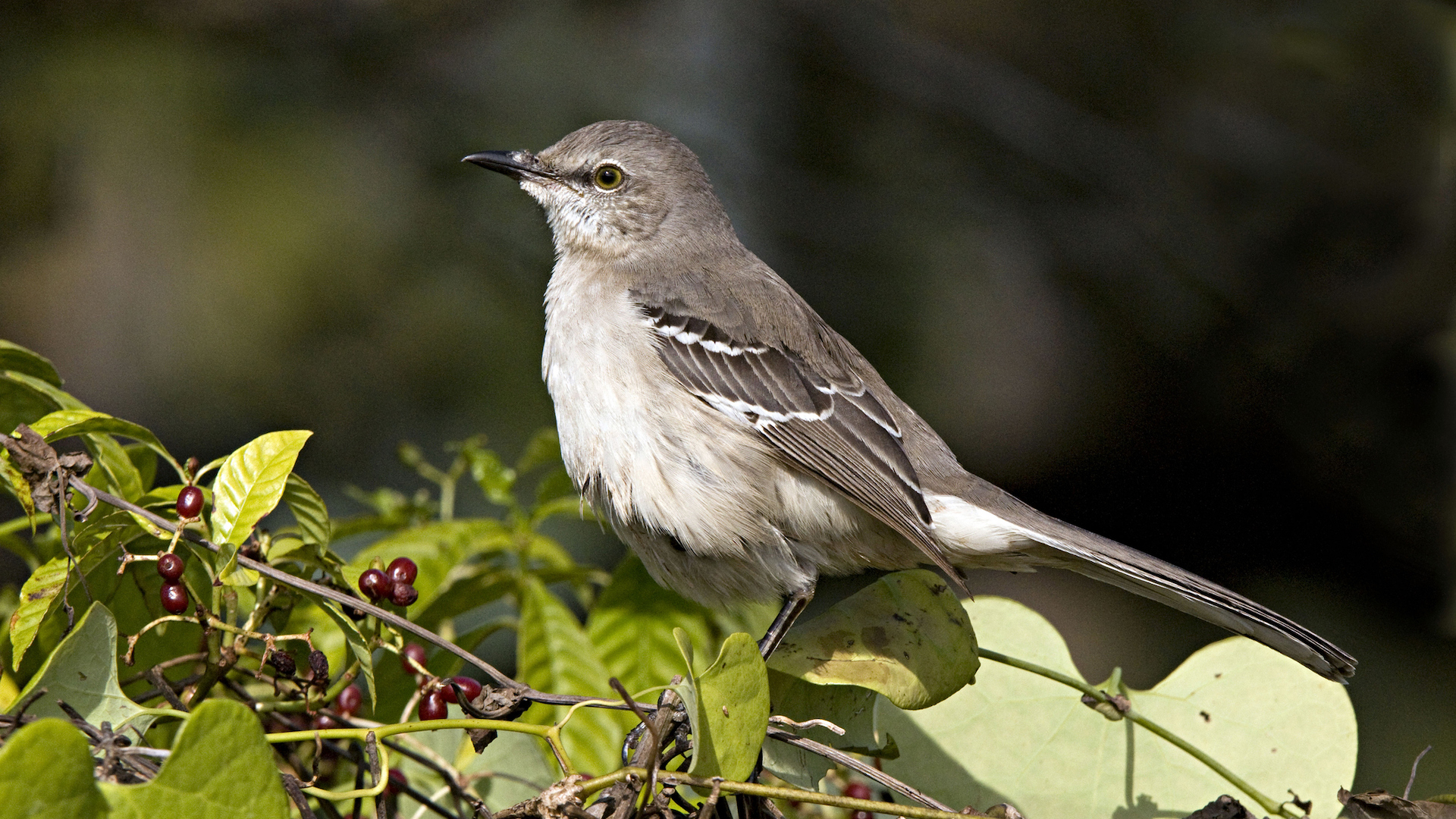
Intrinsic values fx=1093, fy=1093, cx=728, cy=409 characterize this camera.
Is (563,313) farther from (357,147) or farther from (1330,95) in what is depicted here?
(1330,95)

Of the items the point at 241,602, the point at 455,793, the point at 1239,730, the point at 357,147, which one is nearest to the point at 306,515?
the point at 241,602

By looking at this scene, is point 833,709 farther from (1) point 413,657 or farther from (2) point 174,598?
(2) point 174,598

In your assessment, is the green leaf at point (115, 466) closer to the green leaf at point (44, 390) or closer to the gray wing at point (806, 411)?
the green leaf at point (44, 390)

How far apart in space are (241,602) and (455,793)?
2.06 ft

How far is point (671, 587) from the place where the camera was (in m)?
3.27

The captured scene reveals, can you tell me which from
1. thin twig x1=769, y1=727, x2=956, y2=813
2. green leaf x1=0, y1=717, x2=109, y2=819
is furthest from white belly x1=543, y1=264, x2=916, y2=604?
green leaf x1=0, y1=717, x2=109, y2=819

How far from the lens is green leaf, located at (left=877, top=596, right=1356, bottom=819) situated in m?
2.55

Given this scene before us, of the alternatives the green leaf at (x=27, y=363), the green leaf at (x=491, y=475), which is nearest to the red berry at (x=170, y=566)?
the green leaf at (x=27, y=363)

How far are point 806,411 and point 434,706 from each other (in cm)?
170

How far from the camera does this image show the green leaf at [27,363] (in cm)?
225

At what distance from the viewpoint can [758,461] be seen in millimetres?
3379

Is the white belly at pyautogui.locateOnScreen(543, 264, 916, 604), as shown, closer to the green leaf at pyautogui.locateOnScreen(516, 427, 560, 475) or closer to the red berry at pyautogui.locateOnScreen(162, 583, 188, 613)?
the green leaf at pyautogui.locateOnScreen(516, 427, 560, 475)

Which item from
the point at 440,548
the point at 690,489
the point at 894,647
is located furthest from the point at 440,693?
the point at 690,489

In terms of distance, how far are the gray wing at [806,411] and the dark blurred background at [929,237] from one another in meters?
2.23
